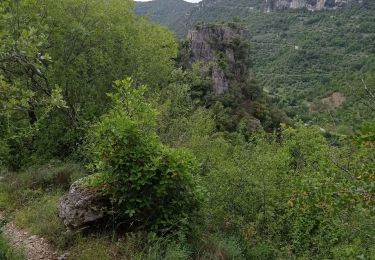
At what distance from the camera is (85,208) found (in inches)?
293

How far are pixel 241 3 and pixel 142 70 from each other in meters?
131

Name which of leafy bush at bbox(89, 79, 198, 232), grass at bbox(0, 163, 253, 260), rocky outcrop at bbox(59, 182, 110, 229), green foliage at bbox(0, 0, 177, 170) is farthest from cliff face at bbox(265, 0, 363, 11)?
rocky outcrop at bbox(59, 182, 110, 229)

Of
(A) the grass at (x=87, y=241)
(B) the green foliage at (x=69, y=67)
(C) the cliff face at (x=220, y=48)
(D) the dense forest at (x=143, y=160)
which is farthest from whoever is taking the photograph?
(C) the cliff face at (x=220, y=48)

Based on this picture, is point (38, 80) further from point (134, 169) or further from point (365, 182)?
point (365, 182)

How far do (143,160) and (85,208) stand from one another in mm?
1483

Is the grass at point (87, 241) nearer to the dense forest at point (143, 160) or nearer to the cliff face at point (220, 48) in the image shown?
the dense forest at point (143, 160)

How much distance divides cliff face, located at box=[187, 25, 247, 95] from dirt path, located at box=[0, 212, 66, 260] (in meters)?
41.3

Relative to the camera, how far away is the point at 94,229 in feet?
25.0

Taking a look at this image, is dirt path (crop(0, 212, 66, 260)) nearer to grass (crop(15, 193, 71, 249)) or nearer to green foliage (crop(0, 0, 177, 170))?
grass (crop(15, 193, 71, 249))

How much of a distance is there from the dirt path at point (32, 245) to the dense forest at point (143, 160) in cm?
5

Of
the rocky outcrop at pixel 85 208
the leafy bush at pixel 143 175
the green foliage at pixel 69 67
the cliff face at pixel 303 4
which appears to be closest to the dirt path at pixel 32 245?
the rocky outcrop at pixel 85 208

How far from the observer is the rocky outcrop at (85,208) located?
293 inches

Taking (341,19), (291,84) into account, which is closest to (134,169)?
(291,84)

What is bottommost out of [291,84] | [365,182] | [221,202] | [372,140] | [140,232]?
[291,84]
